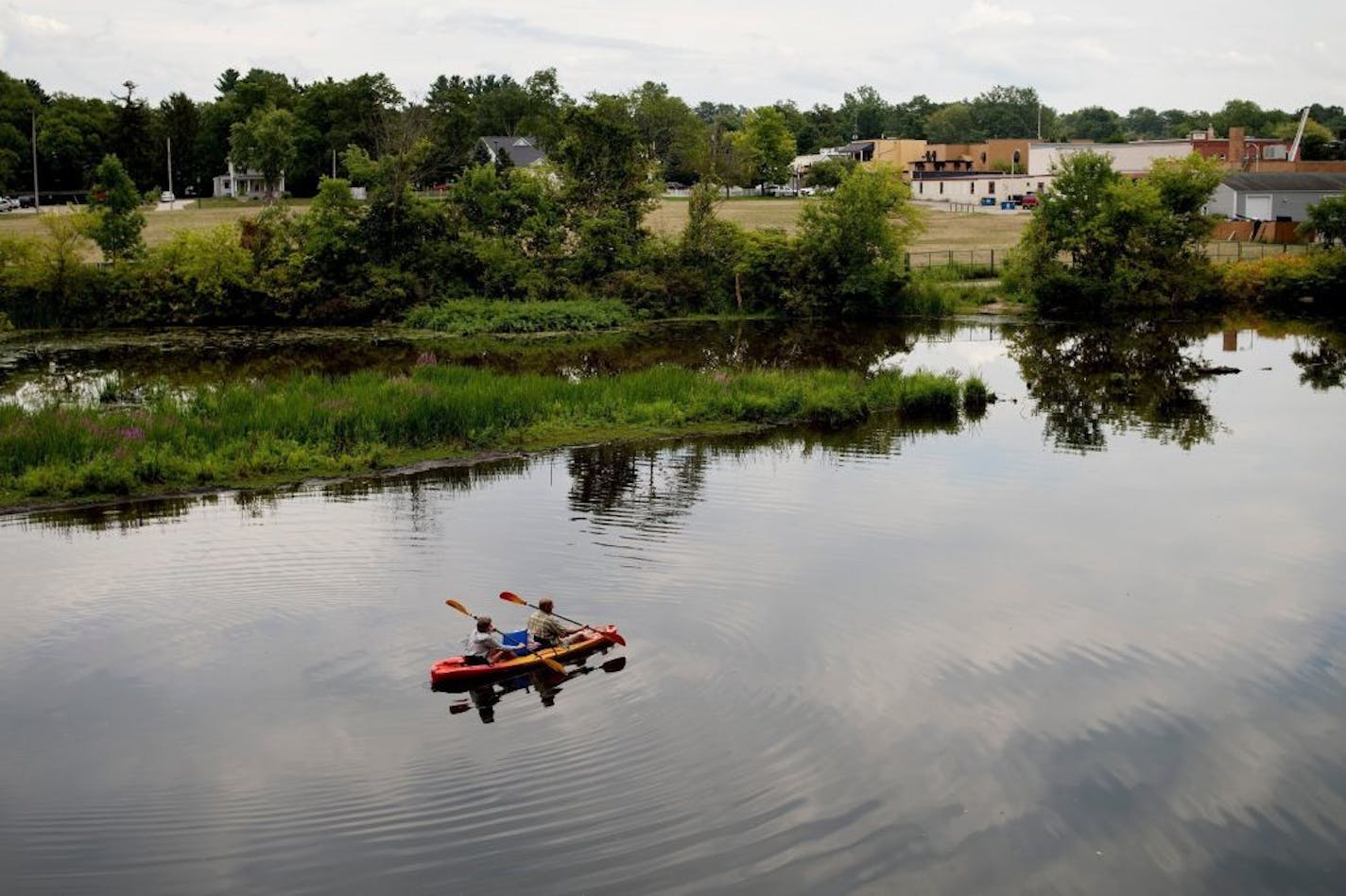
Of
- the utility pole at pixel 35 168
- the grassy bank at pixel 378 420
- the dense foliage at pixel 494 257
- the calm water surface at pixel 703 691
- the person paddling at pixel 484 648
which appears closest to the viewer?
the calm water surface at pixel 703 691

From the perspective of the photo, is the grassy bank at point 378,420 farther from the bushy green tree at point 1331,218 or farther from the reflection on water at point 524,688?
the bushy green tree at point 1331,218

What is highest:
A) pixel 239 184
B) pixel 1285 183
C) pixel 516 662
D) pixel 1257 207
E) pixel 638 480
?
pixel 239 184

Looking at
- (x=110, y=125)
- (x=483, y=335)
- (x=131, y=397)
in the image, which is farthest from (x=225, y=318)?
(x=110, y=125)

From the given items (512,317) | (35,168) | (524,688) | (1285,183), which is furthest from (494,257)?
(35,168)

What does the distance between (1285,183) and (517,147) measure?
2552 inches

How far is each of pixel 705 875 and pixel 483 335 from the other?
41.2 m

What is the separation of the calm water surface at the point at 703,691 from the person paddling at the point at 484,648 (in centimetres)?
49

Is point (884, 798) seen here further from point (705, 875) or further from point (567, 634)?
point (567, 634)

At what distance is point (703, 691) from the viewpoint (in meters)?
16.8

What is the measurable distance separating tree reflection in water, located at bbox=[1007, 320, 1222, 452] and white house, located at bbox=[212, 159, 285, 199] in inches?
3061

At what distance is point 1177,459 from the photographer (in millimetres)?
29766

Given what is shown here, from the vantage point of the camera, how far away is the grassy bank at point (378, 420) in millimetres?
26438

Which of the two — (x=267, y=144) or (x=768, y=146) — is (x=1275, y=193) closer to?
(x=768, y=146)

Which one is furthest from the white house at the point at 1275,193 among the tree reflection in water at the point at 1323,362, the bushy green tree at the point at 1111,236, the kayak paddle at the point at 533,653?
the kayak paddle at the point at 533,653
